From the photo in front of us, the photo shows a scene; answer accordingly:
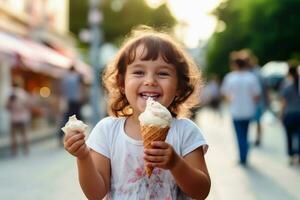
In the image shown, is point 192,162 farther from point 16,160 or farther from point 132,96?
point 16,160

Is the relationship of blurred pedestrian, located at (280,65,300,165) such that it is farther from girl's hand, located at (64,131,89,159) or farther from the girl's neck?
girl's hand, located at (64,131,89,159)

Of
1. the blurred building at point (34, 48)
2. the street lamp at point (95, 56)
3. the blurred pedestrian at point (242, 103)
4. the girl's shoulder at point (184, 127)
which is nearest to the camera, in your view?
the girl's shoulder at point (184, 127)

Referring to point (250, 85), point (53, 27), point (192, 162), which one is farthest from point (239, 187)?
point (53, 27)

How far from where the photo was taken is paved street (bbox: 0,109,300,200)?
24.2ft

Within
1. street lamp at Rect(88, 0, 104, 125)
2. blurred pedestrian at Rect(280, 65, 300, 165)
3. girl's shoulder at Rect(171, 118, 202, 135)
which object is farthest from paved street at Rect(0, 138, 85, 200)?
street lamp at Rect(88, 0, 104, 125)

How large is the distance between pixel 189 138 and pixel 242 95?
288 inches

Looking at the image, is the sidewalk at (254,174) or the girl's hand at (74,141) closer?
the girl's hand at (74,141)

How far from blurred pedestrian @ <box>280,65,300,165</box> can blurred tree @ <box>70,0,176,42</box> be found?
43734mm

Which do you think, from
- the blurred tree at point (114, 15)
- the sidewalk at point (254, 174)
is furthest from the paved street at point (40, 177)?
the blurred tree at point (114, 15)

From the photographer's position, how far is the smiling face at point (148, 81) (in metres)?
2.68

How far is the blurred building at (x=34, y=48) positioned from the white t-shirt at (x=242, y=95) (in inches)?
287

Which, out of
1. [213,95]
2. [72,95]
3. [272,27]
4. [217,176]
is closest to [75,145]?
[217,176]

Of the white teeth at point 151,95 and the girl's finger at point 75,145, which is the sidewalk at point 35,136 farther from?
the girl's finger at point 75,145

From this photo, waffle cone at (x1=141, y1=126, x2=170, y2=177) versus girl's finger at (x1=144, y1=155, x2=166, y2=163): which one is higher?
waffle cone at (x1=141, y1=126, x2=170, y2=177)
